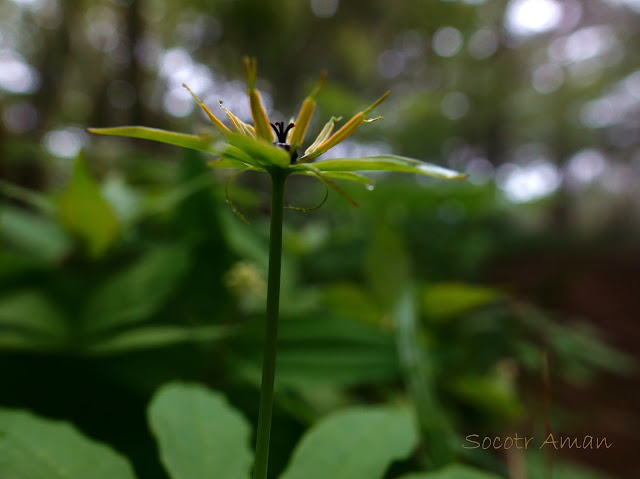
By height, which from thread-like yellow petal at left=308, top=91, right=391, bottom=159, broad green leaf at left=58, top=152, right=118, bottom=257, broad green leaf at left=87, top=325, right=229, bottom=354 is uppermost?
thread-like yellow petal at left=308, top=91, right=391, bottom=159

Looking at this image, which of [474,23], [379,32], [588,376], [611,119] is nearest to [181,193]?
[588,376]

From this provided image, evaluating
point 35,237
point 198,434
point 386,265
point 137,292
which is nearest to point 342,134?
point 198,434

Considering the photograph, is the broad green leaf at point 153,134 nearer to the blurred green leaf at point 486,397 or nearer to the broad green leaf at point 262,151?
the broad green leaf at point 262,151

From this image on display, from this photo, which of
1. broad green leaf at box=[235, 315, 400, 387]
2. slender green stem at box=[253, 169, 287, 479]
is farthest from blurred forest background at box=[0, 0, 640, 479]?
slender green stem at box=[253, 169, 287, 479]

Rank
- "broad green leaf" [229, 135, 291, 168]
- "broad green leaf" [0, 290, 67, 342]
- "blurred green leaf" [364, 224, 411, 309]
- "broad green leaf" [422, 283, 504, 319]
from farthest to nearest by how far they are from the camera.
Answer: "blurred green leaf" [364, 224, 411, 309]
"broad green leaf" [422, 283, 504, 319]
"broad green leaf" [0, 290, 67, 342]
"broad green leaf" [229, 135, 291, 168]

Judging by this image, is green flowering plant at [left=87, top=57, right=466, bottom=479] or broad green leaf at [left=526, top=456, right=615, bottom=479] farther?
broad green leaf at [left=526, top=456, right=615, bottom=479]

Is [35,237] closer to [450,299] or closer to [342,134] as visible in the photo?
[342,134]

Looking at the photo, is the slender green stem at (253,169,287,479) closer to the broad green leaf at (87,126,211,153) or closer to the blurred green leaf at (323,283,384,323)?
the broad green leaf at (87,126,211,153)
